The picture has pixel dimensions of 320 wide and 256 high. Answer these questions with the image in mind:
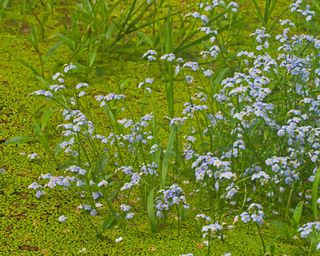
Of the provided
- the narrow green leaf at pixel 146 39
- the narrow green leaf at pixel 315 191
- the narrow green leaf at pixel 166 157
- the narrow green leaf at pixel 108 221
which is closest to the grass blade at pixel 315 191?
the narrow green leaf at pixel 315 191

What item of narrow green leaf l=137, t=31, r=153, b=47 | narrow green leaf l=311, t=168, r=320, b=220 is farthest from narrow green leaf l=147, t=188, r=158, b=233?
narrow green leaf l=137, t=31, r=153, b=47

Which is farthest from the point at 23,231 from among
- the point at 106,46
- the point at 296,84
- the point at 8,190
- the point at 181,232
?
the point at 106,46

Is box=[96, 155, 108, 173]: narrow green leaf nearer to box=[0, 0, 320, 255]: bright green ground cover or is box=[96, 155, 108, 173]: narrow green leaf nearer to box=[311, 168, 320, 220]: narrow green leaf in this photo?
box=[0, 0, 320, 255]: bright green ground cover

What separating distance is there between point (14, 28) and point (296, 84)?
6.51 feet

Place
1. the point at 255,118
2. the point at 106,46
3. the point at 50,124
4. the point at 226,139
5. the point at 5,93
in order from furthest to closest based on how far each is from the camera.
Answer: the point at 106,46 → the point at 5,93 → the point at 50,124 → the point at 226,139 → the point at 255,118

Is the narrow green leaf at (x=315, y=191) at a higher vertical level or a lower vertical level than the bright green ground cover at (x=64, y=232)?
higher

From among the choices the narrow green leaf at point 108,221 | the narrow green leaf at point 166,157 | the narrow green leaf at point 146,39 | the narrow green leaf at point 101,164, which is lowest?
the narrow green leaf at point 108,221

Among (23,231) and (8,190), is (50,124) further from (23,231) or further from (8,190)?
(23,231)

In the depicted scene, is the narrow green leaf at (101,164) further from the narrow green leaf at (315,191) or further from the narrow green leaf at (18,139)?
the narrow green leaf at (315,191)

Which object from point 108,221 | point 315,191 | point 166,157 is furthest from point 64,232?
point 315,191

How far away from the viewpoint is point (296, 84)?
2996 mm

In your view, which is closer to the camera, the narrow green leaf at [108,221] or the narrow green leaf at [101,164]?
the narrow green leaf at [108,221]

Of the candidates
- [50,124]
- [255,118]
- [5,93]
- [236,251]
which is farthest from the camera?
[5,93]

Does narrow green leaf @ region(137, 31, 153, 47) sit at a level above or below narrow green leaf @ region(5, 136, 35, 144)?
above
